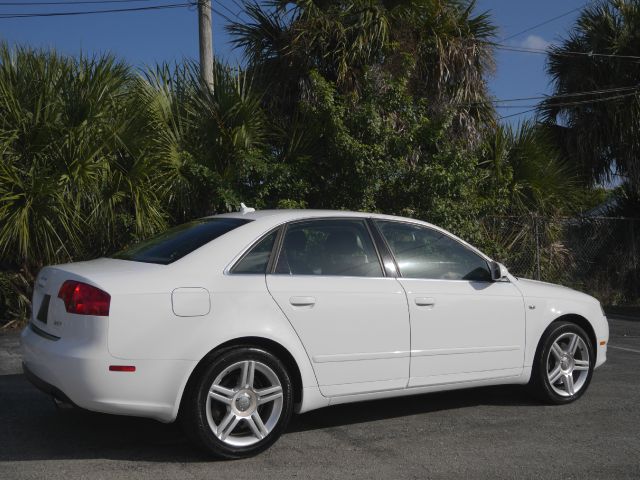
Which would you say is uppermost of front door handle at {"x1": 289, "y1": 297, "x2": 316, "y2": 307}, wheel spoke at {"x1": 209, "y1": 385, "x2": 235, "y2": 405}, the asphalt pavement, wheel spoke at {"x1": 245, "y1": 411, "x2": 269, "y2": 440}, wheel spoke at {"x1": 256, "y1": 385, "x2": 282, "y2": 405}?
front door handle at {"x1": 289, "y1": 297, "x2": 316, "y2": 307}

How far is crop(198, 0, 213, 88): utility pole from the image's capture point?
11.0 meters

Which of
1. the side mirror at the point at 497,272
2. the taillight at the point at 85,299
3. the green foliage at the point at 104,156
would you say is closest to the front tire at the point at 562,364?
the side mirror at the point at 497,272

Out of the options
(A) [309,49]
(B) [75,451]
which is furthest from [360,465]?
(A) [309,49]

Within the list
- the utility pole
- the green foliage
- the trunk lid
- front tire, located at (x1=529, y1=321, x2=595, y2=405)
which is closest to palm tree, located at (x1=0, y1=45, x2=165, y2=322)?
the green foliage

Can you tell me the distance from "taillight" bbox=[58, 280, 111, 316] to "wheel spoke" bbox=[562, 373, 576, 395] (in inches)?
147

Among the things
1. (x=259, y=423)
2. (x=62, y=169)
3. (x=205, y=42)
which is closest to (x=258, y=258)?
(x=259, y=423)

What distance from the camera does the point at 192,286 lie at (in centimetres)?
458

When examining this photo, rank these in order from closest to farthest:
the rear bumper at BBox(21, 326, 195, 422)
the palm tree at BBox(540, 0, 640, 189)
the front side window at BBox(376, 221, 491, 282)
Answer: the rear bumper at BBox(21, 326, 195, 422) < the front side window at BBox(376, 221, 491, 282) < the palm tree at BBox(540, 0, 640, 189)

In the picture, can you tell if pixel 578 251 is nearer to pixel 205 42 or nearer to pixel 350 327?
pixel 205 42

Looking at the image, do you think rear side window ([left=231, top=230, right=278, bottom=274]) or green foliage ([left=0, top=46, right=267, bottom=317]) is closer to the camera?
rear side window ([left=231, top=230, right=278, bottom=274])

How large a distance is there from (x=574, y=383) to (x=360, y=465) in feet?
8.06

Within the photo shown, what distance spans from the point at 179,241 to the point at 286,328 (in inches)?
38.3

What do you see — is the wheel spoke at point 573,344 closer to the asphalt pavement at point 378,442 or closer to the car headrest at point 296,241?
the asphalt pavement at point 378,442

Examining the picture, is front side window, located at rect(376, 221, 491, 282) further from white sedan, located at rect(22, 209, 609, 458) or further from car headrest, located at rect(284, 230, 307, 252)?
car headrest, located at rect(284, 230, 307, 252)
